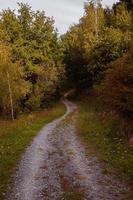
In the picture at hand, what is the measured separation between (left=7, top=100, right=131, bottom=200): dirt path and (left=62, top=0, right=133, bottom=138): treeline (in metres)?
4.10

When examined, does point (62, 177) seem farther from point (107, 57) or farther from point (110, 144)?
point (107, 57)

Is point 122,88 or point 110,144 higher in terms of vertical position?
point 122,88

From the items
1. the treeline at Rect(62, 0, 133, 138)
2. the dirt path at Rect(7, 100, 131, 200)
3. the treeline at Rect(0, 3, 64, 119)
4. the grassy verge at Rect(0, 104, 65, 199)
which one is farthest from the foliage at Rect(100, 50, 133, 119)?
the treeline at Rect(0, 3, 64, 119)

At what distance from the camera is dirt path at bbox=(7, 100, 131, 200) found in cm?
1641

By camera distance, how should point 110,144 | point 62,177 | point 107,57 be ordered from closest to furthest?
1. point 62,177
2. point 110,144
3. point 107,57

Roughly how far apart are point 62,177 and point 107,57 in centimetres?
4050

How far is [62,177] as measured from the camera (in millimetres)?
19094

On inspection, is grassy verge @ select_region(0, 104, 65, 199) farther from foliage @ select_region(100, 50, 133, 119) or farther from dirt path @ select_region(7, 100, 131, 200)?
foliage @ select_region(100, 50, 133, 119)

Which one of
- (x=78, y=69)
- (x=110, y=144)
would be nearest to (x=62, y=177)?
(x=110, y=144)

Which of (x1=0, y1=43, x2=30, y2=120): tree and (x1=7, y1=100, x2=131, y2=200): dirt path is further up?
(x1=0, y1=43, x2=30, y2=120): tree

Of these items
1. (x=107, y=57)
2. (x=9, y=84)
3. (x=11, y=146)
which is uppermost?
(x=107, y=57)

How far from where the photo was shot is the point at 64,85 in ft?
354

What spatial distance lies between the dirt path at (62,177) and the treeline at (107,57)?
162 inches

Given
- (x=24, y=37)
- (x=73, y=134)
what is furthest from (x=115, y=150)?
(x=24, y=37)
